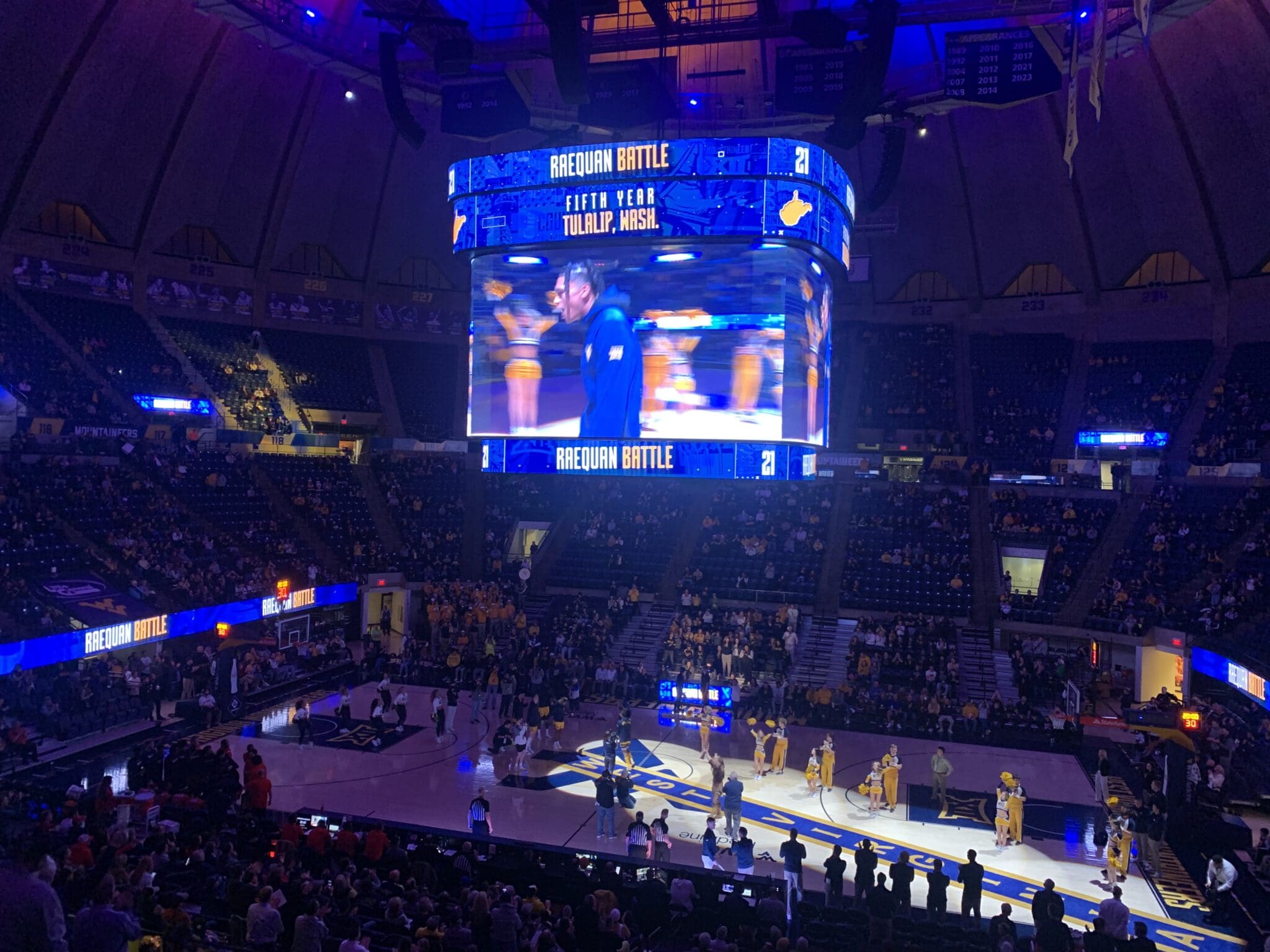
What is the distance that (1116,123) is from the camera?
1361 inches

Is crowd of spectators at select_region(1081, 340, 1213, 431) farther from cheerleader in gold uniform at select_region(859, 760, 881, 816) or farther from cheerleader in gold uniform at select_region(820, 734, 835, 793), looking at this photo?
cheerleader in gold uniform at select_region(859, 760, 881, 816)

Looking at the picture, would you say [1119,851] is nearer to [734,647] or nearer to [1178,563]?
[734,647]

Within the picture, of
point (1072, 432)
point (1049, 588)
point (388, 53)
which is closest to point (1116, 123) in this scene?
point (1072, 432)

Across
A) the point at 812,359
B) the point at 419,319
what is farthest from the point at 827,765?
the point at 419,319

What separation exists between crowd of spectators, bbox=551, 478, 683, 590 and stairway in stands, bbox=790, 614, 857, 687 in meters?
6.00

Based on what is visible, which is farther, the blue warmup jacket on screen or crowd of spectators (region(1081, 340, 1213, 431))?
crowd of spectators (region(1081, 340, 1213, 431))

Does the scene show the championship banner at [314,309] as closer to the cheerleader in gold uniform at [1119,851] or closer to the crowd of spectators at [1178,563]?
the crowd of spectators at [1178,563]

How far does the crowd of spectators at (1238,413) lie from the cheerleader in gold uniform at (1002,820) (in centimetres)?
2109

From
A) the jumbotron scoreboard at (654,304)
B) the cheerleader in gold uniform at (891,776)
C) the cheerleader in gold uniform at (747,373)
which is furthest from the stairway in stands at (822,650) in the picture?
the cheerleader in gold uniform at (747,373)

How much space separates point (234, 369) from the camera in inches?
1633

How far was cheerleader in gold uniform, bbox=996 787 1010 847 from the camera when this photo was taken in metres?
17.9

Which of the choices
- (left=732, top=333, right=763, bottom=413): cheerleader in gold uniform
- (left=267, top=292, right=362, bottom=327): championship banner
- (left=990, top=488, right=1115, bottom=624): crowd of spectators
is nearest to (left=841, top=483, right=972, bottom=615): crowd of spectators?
(left=990, top=488, right=1115, bottom=624): crowd of spectators

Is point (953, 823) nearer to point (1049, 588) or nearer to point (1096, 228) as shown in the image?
point (1049, 588)

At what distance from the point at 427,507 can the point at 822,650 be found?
688 inches
